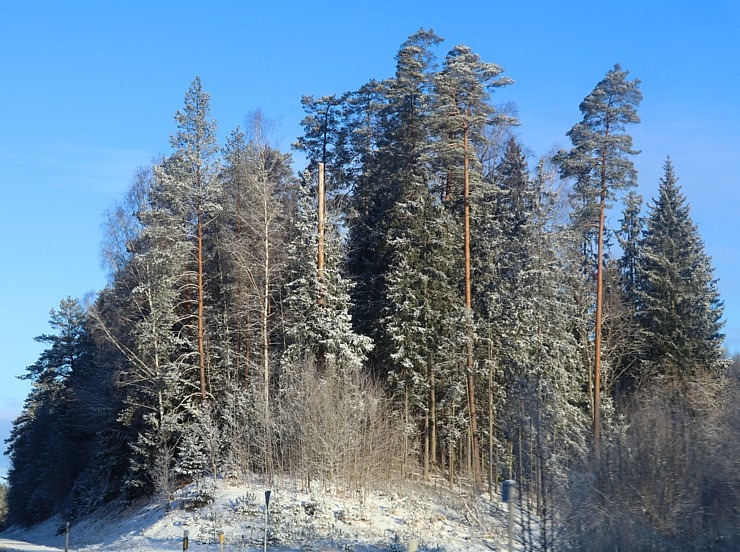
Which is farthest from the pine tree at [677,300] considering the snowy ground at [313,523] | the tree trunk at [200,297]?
Answer: the tree trunk at [200,297]

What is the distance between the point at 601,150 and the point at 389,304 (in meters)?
13.6

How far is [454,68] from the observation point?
133 ft

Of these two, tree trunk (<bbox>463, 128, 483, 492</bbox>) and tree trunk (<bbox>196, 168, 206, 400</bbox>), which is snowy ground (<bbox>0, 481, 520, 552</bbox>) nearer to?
tree trunk (<bbox>463, 128, 483, 492</bbox>)

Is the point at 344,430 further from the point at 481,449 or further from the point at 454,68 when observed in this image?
the point at 454,68

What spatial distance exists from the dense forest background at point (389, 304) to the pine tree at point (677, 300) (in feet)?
0.44

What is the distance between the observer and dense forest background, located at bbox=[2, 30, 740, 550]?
3675 centimetres

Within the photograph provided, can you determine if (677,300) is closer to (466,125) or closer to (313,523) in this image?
(466,125)

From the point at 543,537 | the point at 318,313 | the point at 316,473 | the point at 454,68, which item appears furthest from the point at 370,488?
the point at 454,68

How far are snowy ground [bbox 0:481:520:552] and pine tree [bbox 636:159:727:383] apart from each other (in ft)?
60.8

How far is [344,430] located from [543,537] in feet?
54.2

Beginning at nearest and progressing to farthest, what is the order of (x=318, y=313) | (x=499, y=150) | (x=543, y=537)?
(x=543, y=537)
(x=318, y=313)
(x=499, y=150)

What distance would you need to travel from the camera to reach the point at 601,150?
4178 centimetres

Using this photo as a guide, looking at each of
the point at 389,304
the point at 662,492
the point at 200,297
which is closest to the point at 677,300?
the point at 389,304

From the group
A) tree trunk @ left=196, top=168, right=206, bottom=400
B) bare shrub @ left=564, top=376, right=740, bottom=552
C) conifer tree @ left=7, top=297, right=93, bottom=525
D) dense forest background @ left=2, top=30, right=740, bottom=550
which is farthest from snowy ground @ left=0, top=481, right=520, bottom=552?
conifer tree @ left=7, top=297, right=93, bottom=525
